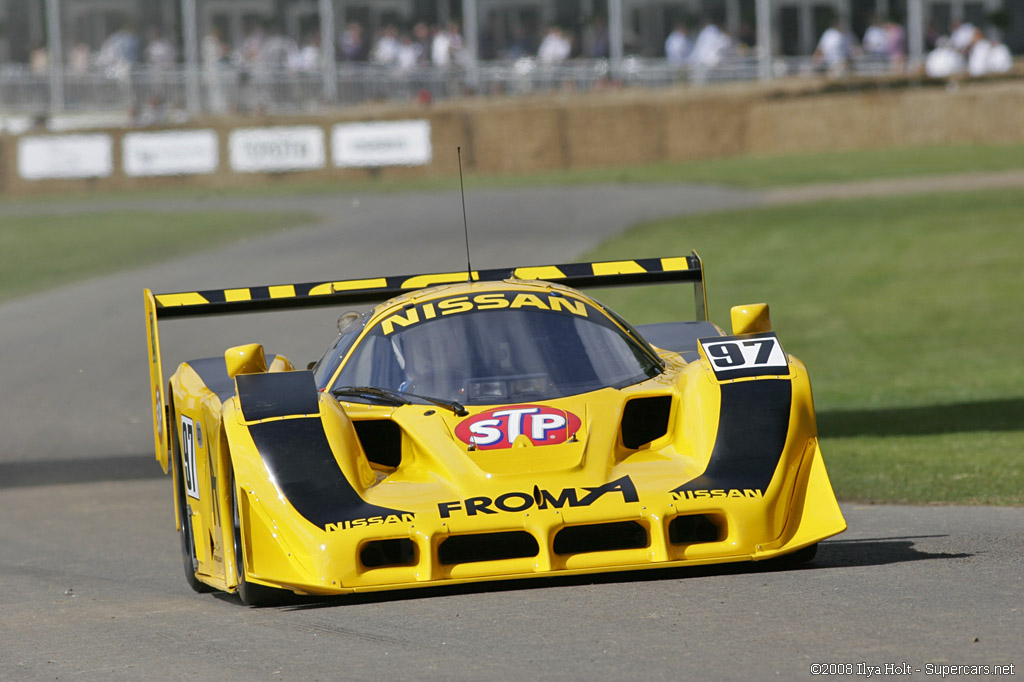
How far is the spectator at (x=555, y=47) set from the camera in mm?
37469

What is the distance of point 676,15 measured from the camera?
39094 mm

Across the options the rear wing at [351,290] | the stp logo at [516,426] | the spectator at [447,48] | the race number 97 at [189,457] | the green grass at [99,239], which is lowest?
the green grass at [99,239]

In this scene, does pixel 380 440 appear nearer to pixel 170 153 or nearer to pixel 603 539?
pixel 603 539

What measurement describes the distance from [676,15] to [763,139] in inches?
216

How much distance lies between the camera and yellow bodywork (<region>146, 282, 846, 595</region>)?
573 centimetres

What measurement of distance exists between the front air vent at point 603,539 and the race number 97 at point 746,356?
0.77 meters

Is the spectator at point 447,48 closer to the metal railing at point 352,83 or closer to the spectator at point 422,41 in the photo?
the spectator at point 422,41

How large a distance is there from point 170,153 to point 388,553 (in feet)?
98.2


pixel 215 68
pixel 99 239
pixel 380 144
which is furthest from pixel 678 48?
pixel 99 239

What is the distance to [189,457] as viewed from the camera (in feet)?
23.1

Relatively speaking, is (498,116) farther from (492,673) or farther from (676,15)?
(492,673)

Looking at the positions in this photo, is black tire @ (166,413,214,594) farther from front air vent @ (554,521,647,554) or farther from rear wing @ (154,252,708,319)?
front air vent @ (554,521,647,554)

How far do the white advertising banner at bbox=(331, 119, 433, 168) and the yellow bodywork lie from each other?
92.1 feet

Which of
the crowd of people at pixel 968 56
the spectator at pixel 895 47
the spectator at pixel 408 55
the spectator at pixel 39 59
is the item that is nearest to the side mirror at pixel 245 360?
the crowd of people at pixel 968 56
